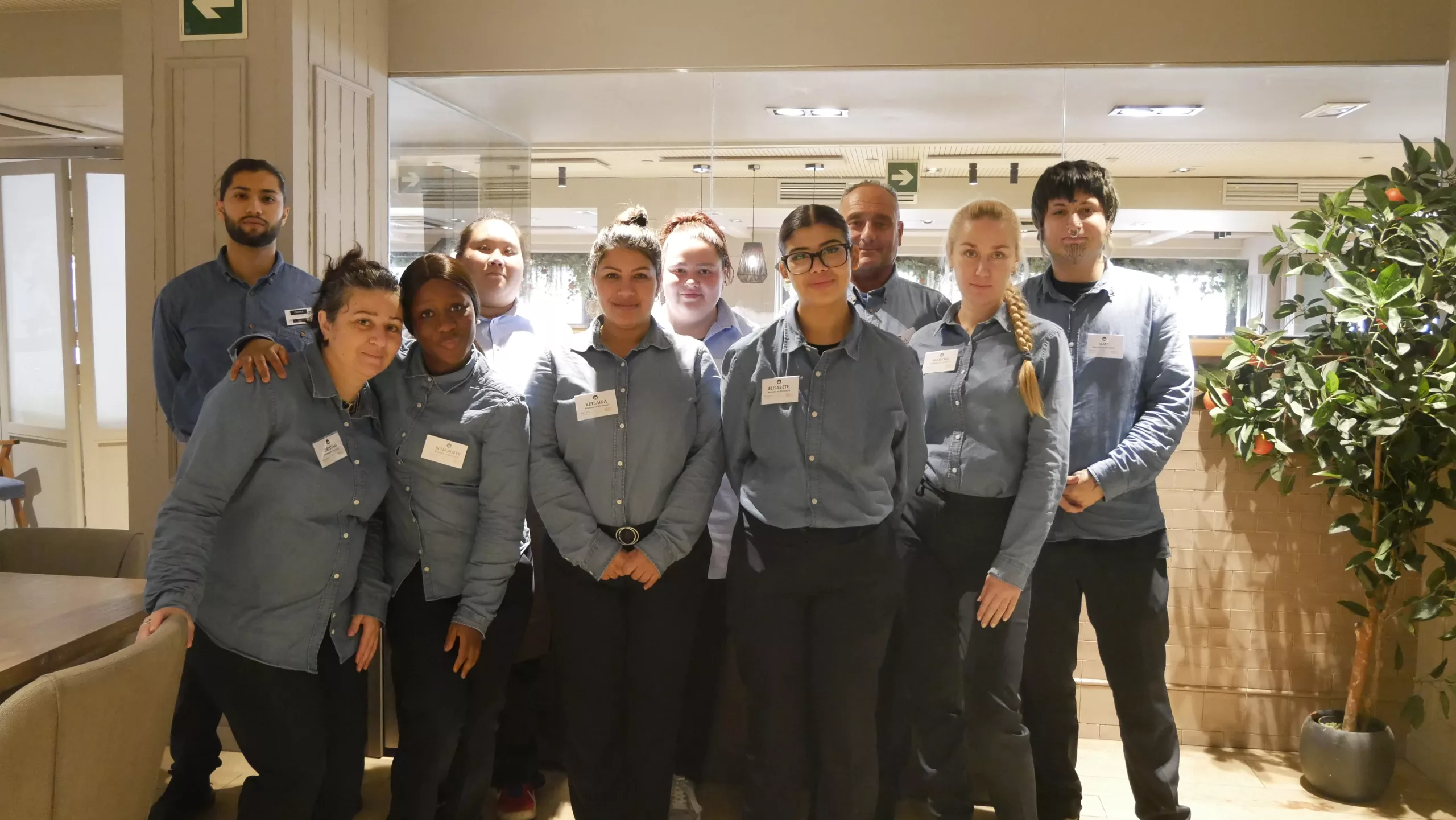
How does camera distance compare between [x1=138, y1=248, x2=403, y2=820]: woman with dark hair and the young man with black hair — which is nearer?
[x1=138, y1=248, x2=403, y2=820]: woman with dark hair

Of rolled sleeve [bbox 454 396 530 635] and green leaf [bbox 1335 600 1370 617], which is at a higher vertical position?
rolled sleeve [bbox 454 396 530 635]

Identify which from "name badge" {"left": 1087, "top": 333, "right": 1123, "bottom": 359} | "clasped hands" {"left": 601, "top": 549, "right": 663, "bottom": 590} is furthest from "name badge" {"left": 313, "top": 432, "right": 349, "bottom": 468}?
"name badge" {"left": 1087, "top": 333, "right": 1123, "bottom": 359}

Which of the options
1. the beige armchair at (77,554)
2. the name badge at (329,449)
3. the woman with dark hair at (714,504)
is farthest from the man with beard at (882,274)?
the beige armchair at (77,554)

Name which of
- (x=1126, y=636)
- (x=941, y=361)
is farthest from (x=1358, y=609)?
(x=941, y=361)

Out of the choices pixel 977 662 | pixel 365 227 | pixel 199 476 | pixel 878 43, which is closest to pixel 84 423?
pixel 365 227

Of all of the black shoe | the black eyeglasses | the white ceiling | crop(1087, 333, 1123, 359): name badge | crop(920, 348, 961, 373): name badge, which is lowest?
the black shoe

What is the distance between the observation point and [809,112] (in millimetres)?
3992

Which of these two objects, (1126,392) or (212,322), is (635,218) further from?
(1126,392)

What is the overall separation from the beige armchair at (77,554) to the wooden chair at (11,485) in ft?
11.1

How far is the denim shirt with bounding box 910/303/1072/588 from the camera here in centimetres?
230

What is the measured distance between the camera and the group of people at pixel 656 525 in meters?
2.10

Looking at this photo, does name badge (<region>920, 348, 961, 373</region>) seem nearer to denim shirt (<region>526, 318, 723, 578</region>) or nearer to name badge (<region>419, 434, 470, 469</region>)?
denim shirt (<region>526, 318, 723, 578</region>)

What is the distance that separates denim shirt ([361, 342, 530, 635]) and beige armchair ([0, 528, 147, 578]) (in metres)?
0.86

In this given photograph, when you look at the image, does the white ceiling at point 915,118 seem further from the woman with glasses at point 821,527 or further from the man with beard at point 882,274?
the woman with glasses at point 821,527
